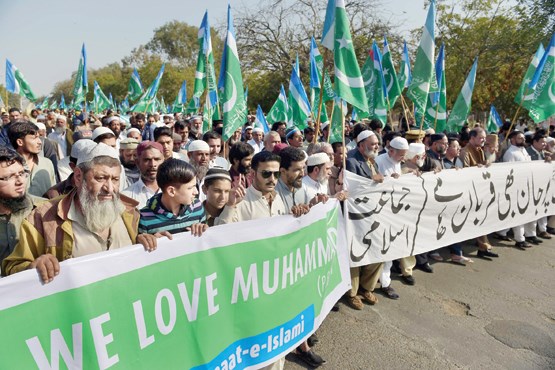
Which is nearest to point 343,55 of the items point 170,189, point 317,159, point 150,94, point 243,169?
point 317,159

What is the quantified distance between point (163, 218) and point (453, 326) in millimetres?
2832

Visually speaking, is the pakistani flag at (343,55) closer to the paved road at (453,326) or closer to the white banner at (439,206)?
the white banner at (439,206)

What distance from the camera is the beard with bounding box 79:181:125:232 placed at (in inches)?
76.0

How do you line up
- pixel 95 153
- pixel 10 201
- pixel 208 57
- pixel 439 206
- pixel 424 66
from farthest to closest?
1. pixel 424 66
2. pixel 208 57
3. pixel 439 206
4. pixel 10 201
5. pixel 95 153

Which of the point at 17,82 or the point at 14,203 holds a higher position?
the point at 17,82

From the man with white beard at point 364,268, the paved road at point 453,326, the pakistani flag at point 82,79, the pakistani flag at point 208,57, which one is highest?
the pakistani flag at point 82,79

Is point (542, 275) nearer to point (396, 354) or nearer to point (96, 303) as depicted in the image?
point (396, 354)

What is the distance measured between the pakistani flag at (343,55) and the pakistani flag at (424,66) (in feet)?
7.89

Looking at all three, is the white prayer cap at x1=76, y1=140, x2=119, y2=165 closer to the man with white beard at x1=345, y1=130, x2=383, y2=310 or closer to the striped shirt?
the striped shirt

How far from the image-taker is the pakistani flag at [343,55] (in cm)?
375

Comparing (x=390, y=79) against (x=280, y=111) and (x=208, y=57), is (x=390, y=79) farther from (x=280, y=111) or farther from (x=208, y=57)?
(x=208, y=57)

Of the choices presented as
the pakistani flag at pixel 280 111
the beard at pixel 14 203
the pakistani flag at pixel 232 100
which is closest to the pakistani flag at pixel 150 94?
the pakistani flag at pixel 280 111

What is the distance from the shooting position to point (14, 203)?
2205 millimetres

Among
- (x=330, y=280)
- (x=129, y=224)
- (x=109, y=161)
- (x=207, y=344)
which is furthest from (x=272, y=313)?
(x=109, y=161)
